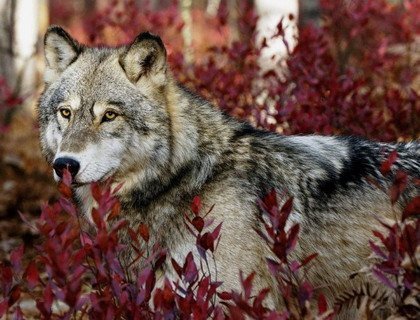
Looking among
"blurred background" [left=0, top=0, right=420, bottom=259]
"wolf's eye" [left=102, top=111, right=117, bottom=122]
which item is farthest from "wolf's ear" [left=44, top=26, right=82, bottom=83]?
"blurred background" [left=0, top=0, right=420, bottom=259]

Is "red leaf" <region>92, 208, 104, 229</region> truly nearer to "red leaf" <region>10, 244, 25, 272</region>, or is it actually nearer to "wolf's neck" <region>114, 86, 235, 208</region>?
"red leaf" <region>10, 244, 25, 272</region>

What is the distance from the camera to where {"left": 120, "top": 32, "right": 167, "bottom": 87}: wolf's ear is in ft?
13.2

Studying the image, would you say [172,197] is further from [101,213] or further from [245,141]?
[101,213]

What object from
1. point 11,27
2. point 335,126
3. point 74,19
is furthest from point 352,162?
point 74,19

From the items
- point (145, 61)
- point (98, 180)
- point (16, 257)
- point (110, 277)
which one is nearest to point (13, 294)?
point (16, 257)

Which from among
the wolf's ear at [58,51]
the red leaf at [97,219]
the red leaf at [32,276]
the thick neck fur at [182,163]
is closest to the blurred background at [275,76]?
the wolf's ear at [58,51]

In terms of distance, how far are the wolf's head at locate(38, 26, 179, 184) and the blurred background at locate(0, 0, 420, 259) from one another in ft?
4.16

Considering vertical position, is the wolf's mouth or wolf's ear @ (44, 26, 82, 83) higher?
wolf's ear @ (44, 26, 82, 83)

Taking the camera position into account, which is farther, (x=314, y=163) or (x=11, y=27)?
(x=11, y=27)

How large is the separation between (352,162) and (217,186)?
2.53 feet

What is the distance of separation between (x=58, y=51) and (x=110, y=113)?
0.70 meters

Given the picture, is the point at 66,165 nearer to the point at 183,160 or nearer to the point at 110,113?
the point at 110,113

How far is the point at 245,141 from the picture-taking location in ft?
13.3

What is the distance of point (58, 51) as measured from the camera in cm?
438
